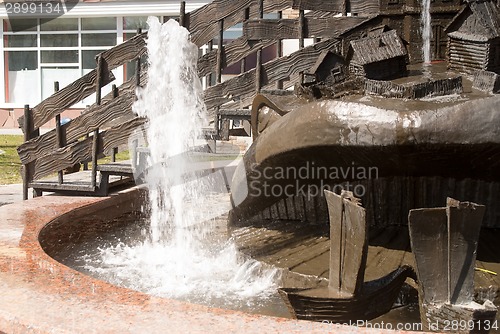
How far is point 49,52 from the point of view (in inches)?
859

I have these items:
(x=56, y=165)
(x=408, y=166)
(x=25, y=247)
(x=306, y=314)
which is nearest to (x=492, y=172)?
(x=408, y=166)

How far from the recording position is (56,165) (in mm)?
6664

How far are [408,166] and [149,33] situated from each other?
3523 mm

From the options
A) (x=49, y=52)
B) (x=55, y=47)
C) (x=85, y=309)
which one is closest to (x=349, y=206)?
(x=85, y=309)

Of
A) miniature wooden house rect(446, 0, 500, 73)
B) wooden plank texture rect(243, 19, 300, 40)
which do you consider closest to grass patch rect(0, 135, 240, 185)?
wooden plank texture rect(243, 19, 300, 40)

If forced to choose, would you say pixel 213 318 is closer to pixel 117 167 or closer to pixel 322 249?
pixel 322 249

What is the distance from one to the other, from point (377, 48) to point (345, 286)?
139 cm

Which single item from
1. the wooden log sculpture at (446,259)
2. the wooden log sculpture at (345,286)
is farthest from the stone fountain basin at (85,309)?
the wooden log sculpture at (446,259)

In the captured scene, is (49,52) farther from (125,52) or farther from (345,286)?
(345,286)

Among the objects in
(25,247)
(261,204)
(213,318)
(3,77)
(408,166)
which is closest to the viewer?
(213,318)

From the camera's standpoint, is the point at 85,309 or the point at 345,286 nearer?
the point at 85,309

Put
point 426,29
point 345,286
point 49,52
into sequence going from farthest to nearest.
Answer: point 49,52 < point 426,29 < point 345,286

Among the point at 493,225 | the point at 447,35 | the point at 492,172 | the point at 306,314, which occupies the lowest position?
the point at 306,314

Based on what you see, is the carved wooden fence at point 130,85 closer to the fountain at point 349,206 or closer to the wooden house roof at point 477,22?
the fountain at point 349,206
